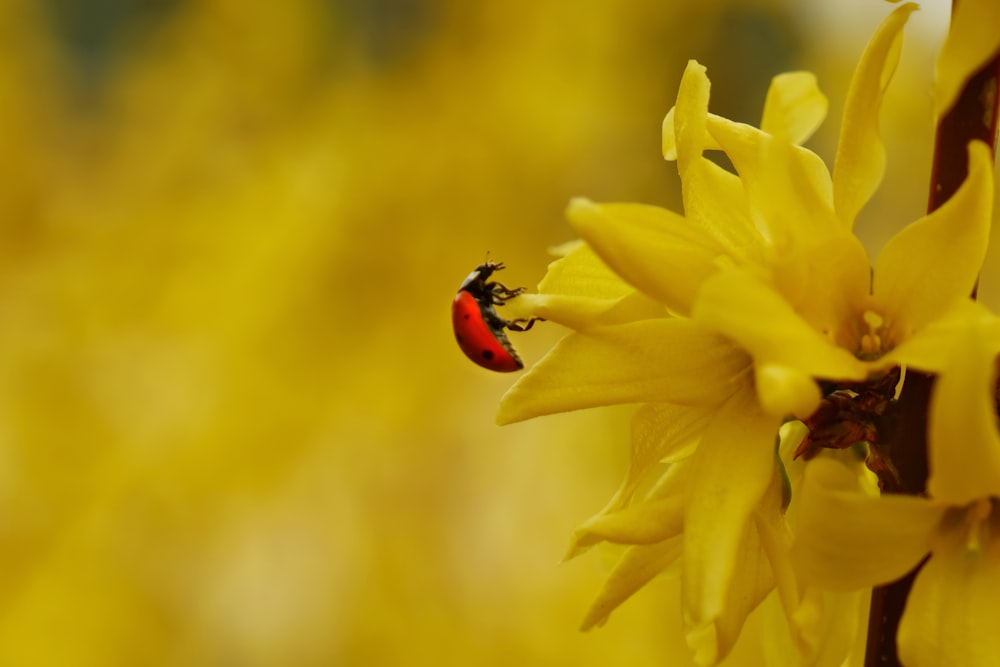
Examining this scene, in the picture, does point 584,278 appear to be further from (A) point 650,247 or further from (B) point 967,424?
(B) point 967,424

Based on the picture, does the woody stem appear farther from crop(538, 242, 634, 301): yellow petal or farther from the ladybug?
the ladybug

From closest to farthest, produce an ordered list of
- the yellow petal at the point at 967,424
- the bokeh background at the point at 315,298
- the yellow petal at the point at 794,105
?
the yellow petal at the point at 967,424
the yellow petal at the point at 794,105
the bokeh background at the point at 315,298

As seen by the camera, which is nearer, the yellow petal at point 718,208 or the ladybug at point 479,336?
the yellow petal at point 718,208

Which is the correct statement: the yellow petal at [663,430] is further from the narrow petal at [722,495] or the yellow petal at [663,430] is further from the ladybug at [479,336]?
the ladybug at [479,336]

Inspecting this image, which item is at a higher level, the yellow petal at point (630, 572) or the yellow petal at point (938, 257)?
the yellow petal at point (938, 257)

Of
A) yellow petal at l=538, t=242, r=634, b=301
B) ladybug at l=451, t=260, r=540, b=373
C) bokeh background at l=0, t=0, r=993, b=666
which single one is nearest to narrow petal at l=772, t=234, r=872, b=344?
yellow petal at l=538, t=242, r=634, b=301

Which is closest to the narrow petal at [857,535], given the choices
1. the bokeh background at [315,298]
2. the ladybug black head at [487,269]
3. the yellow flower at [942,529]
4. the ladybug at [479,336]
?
the yellow flower at [942,529]

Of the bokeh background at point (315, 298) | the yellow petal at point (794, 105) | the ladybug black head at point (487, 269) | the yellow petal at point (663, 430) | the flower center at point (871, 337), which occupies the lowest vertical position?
the flower center at point (871, 337)
